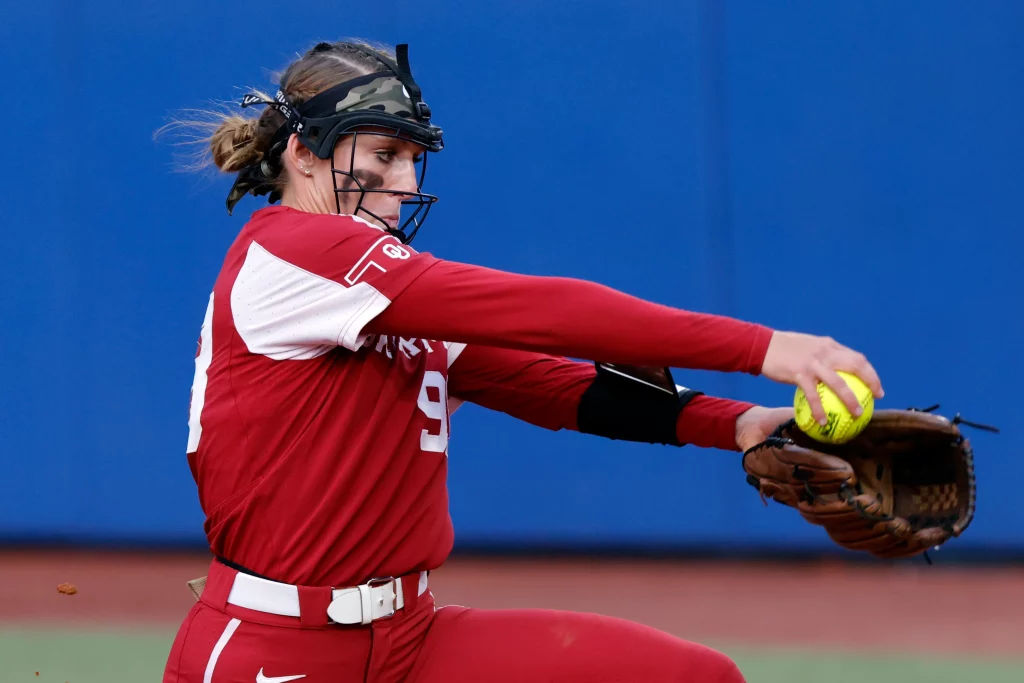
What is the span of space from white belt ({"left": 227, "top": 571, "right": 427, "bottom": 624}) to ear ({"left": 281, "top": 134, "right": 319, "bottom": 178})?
0.95 metres

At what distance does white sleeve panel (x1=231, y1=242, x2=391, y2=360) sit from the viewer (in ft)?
7.54

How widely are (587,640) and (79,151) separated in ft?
17.4

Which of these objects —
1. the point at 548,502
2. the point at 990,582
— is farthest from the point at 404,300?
the point at 990,582

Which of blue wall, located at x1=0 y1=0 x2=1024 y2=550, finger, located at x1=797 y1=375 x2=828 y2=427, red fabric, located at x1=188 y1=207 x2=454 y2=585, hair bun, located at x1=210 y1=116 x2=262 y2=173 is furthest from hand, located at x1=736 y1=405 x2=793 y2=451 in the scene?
blue wall, located at x1=0 y1=0 x2=1024 y2=550

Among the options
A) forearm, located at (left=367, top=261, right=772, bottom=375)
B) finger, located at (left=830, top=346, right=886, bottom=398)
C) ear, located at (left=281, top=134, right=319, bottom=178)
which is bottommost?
finger, located at (left=830, top=346, right=886, bottom=398)

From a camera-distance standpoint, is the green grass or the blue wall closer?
the green grass

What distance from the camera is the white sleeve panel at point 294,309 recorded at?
2299 mm

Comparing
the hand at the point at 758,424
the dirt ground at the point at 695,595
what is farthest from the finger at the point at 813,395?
the dirt ground at the point at 695,595

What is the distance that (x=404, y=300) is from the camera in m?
2.27

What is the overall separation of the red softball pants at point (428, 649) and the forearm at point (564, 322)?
0.63 meters

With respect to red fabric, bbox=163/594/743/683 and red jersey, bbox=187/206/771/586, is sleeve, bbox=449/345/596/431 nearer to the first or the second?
red jersey, bbox=187/206/771/586

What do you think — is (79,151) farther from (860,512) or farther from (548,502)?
(860,512)

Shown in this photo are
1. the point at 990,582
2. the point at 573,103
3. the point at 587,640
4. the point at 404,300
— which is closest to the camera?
the point at 404,300

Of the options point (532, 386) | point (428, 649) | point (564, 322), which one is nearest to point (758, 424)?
point (532, 386)
